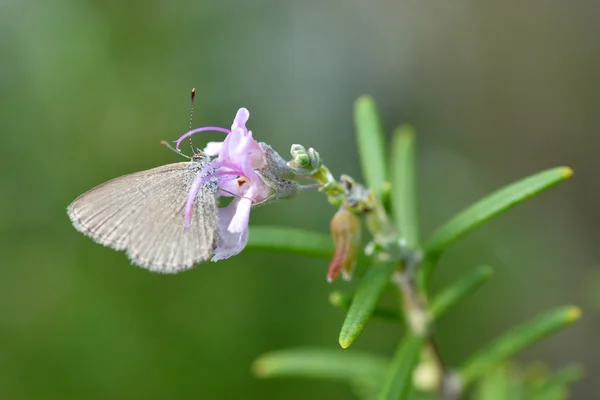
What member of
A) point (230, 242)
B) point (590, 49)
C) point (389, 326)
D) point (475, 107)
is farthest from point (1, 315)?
point (590, 49)

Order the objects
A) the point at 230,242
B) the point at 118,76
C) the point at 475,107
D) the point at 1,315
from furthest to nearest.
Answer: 1. the point at 475,107
2. the point at 118,76
3. the point at 1,315
4. the point at 230,242

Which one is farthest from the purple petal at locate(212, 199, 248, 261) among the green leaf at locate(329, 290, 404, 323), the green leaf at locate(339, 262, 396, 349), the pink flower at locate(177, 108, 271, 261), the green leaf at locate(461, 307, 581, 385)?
the green leaf at locate(461, 307, 581, 385)

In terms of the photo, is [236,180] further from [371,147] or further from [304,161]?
[371,147]

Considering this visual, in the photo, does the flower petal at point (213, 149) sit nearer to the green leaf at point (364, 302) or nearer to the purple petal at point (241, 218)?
the purple petal at point (241, 218)

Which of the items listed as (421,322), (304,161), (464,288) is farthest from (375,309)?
(304,161)

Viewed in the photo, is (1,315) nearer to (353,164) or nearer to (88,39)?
(88,39)

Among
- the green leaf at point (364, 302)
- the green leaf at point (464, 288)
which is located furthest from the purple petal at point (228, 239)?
the green leaf at point (464, 288)
